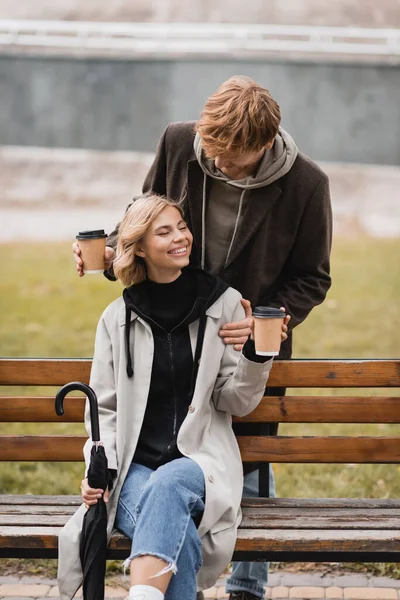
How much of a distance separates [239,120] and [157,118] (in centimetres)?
1053

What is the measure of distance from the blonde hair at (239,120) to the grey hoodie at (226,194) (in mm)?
217

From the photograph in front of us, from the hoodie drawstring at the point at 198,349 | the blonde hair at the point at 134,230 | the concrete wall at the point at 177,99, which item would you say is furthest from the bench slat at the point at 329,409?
the concrete wall at the point at 177,99

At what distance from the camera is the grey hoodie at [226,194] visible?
3.35 m

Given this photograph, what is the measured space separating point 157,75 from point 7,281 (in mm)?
3441

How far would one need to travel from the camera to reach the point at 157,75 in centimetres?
1262

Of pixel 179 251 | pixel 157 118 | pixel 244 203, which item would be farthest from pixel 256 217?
pixel 157 118

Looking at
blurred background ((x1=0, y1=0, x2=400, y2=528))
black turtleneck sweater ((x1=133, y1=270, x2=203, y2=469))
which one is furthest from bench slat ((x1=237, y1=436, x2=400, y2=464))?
blurred background ((x1=0, y1=0, x2=400, y2=528))

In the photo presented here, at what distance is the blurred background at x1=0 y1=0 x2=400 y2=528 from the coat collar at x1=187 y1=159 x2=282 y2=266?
600cm

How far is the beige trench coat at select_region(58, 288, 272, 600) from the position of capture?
315 centimetres

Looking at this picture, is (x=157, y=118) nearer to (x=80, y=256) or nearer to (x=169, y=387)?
(x=80, y=256)

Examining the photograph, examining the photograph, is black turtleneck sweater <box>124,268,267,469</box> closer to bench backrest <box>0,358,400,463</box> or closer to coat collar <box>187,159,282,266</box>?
coat collar <box>187,159,282,266</box>

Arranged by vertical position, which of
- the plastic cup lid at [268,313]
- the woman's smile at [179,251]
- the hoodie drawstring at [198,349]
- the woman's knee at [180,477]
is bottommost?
the woman's knee at [180,477]

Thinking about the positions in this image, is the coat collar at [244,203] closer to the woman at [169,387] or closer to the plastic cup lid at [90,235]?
the woman at [169,387]

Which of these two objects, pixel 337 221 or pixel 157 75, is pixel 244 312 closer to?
pixel 157 75
